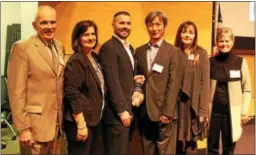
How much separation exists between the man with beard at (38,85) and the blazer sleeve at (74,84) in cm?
4

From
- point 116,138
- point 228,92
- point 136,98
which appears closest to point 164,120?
point 136,98

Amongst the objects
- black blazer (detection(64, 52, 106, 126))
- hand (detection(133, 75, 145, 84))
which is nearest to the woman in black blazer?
black blazer (detection(64, 52, 106, 126))

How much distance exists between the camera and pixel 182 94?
2430mm

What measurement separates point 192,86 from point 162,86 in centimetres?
27

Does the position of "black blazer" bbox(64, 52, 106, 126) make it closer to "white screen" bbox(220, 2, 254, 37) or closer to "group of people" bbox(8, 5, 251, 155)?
"group of people" bbox(8, 5, 251, 155)

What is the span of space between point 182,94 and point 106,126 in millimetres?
624

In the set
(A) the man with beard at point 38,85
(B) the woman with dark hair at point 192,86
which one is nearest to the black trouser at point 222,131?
(B) the woman with dark hair at point 192,86

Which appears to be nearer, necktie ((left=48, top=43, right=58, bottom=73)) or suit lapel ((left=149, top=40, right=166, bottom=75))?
necktie ((left=48, top=43, right=58, bottom=73))

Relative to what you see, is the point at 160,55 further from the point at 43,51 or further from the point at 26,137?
the point at 26,137

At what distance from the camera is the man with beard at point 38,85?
1905 millimetres

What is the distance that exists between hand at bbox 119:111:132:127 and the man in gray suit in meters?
0.16

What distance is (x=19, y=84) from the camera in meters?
1.89

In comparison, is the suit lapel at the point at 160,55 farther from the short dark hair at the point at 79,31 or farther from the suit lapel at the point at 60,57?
the suit lapel at the point at 60,57

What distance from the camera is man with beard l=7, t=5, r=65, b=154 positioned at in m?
1.91
